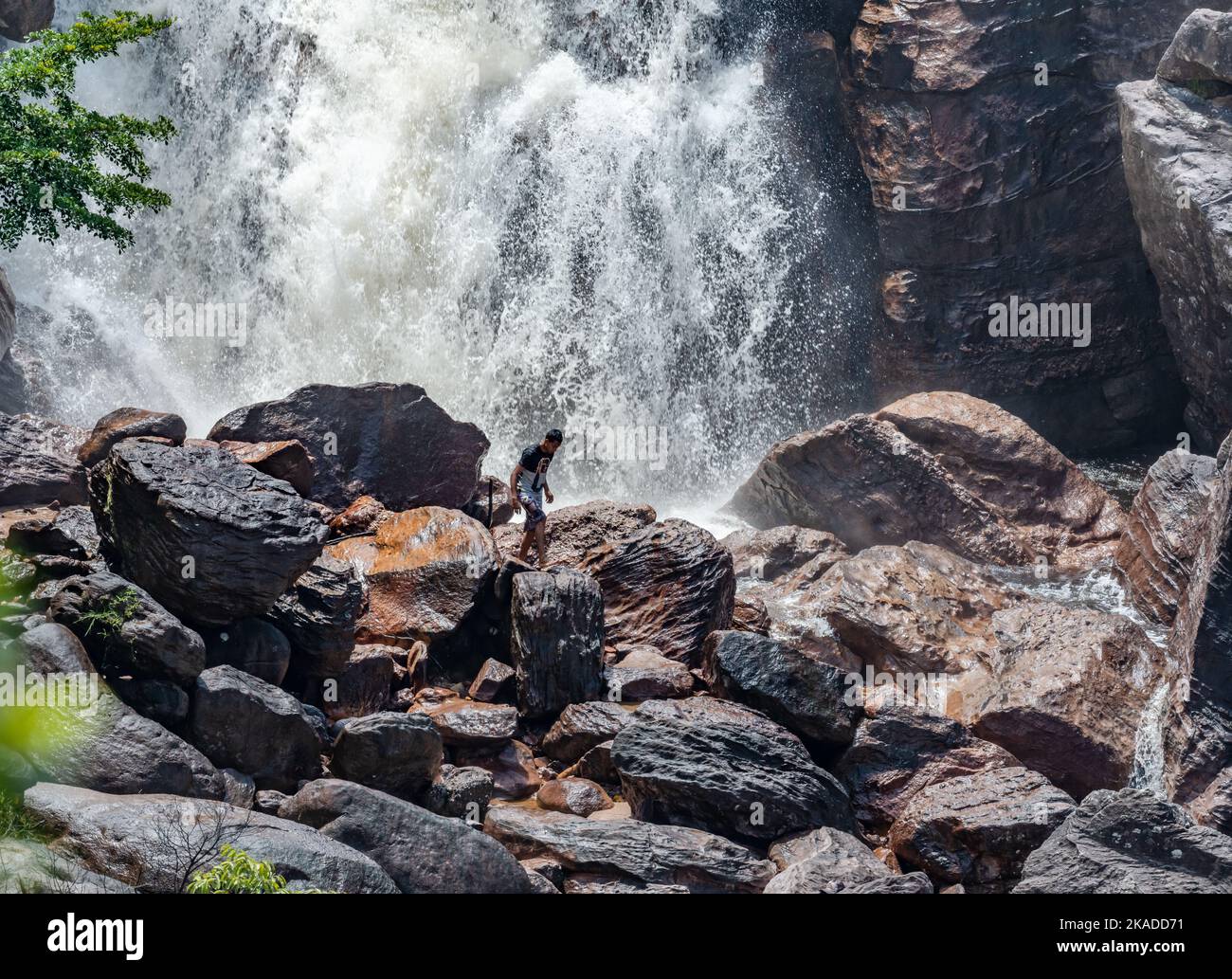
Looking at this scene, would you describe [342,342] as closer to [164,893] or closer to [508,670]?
[508,670]

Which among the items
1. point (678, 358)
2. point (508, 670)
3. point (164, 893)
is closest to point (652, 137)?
point (678, 358)

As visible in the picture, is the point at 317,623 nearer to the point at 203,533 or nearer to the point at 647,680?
the point at 203,533

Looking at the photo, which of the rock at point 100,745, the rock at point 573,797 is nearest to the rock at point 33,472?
the rock at point 100,745

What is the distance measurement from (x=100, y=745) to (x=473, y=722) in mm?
3566

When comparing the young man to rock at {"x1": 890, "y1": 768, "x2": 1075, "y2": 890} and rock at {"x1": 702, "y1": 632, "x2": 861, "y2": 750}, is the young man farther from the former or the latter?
rock at {"x1": 890, "y1": 768, "x2": 1075, "y2": 890}

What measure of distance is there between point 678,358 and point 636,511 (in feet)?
27.1

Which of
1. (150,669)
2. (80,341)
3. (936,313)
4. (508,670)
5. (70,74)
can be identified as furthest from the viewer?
(936,313)

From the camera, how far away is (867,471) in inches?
755

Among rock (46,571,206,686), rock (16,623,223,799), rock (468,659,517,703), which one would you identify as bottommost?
rock (468,659,517,703)

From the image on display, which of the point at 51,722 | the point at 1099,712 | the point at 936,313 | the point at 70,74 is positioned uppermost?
the point at 70,74

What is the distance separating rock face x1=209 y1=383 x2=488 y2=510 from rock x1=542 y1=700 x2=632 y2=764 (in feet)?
16.0

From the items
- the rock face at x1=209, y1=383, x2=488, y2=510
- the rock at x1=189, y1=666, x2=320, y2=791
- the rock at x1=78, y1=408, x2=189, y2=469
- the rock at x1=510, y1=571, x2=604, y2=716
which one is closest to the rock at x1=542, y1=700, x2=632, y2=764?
the rock at x1=510, y1=571, x2=604, y2=716

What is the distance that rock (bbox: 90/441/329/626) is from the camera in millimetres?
11555

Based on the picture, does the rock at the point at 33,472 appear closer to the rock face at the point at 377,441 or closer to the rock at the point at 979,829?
the rock face at the point at 377,441
